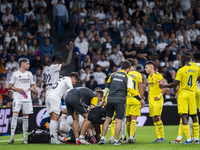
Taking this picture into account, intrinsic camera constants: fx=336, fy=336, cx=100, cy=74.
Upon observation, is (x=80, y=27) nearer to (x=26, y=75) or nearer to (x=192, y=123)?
(x=26, y=75)

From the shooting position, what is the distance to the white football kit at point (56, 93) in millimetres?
9281

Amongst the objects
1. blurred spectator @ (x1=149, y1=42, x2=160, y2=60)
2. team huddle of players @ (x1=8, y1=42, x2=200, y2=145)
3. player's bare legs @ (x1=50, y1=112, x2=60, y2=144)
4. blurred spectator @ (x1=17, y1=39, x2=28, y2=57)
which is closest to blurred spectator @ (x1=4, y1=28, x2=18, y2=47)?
blurred spectator @ (x1=17, y1=39, x2=28, y2=57)

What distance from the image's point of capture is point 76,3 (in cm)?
2053

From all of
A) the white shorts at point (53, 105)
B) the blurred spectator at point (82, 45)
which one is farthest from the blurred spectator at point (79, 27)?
the white shorts at point (53, 105)

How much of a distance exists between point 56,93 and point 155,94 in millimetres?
2811

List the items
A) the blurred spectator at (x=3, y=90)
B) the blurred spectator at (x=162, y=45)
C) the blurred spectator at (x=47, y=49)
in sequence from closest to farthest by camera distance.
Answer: the blurred spectator at (x=3, y=90) < the blurred spectator at (x=47, y=49) < the blurred spectator at (x=162, y=45)

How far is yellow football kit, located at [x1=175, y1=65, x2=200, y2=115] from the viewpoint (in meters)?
8.34

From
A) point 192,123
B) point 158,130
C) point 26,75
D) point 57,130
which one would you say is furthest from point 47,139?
point 192,123

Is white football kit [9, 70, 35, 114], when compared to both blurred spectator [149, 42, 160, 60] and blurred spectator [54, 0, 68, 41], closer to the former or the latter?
blurred spectator [54, 0, 68, 41]

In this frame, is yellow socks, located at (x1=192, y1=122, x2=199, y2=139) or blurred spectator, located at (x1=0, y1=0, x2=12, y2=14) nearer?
yellow socks, located at (x1=192, y1=122, x2=199, y2=139)

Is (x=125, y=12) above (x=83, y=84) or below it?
above

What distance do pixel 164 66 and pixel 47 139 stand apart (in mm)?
9450

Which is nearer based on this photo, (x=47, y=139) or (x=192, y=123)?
(x=192, y=123)

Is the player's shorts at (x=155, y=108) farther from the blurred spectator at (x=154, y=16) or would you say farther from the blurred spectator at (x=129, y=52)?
the blurred spectator at (x=154, y=16)
